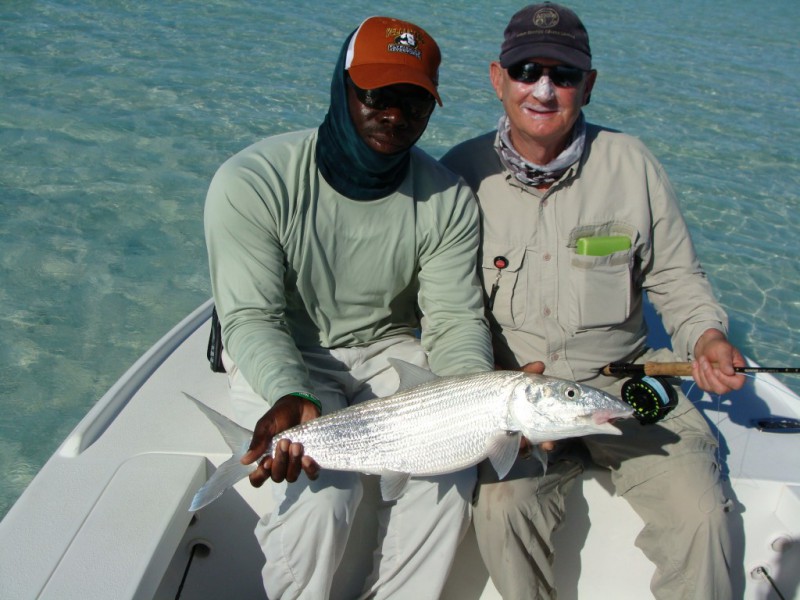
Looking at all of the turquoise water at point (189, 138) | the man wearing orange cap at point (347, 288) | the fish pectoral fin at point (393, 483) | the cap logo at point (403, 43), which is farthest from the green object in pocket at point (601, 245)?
the turquoise water at point (189, 138)

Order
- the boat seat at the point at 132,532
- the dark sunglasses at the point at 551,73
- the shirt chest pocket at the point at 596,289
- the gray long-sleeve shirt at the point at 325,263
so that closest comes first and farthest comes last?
the boat seat at the point at 132,532, the gray long-sleeve shirt at the point at 325,263, the dark sunglasses at the point at 551,73, the shirt chest pocket at the point at 596,289

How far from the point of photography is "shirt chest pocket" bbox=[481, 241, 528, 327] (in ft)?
10.1

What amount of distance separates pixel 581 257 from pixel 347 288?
34.9 inches

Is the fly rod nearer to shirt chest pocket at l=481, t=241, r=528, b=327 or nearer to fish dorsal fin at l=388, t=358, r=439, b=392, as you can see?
shirt chest pocket at l=481, t=241, r=528, b=327

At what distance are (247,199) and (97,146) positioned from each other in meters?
5.84

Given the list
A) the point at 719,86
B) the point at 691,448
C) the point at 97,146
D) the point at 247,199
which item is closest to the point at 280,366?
the point at 247,199

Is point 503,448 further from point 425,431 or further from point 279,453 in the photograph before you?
point 279,453

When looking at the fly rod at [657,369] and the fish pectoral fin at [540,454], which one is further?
the fly rod at [657,369]

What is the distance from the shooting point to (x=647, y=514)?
8.99 ft

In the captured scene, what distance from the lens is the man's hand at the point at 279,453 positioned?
2.30 m

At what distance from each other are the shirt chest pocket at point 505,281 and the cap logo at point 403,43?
2.73 feet

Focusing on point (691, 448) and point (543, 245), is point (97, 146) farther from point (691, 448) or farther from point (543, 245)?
point (691, 448)

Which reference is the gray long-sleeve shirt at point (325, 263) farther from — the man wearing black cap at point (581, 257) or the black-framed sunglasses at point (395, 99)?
the black-framed sunglasses at point (395, 99)

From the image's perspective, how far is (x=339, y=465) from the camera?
94.9 inches
